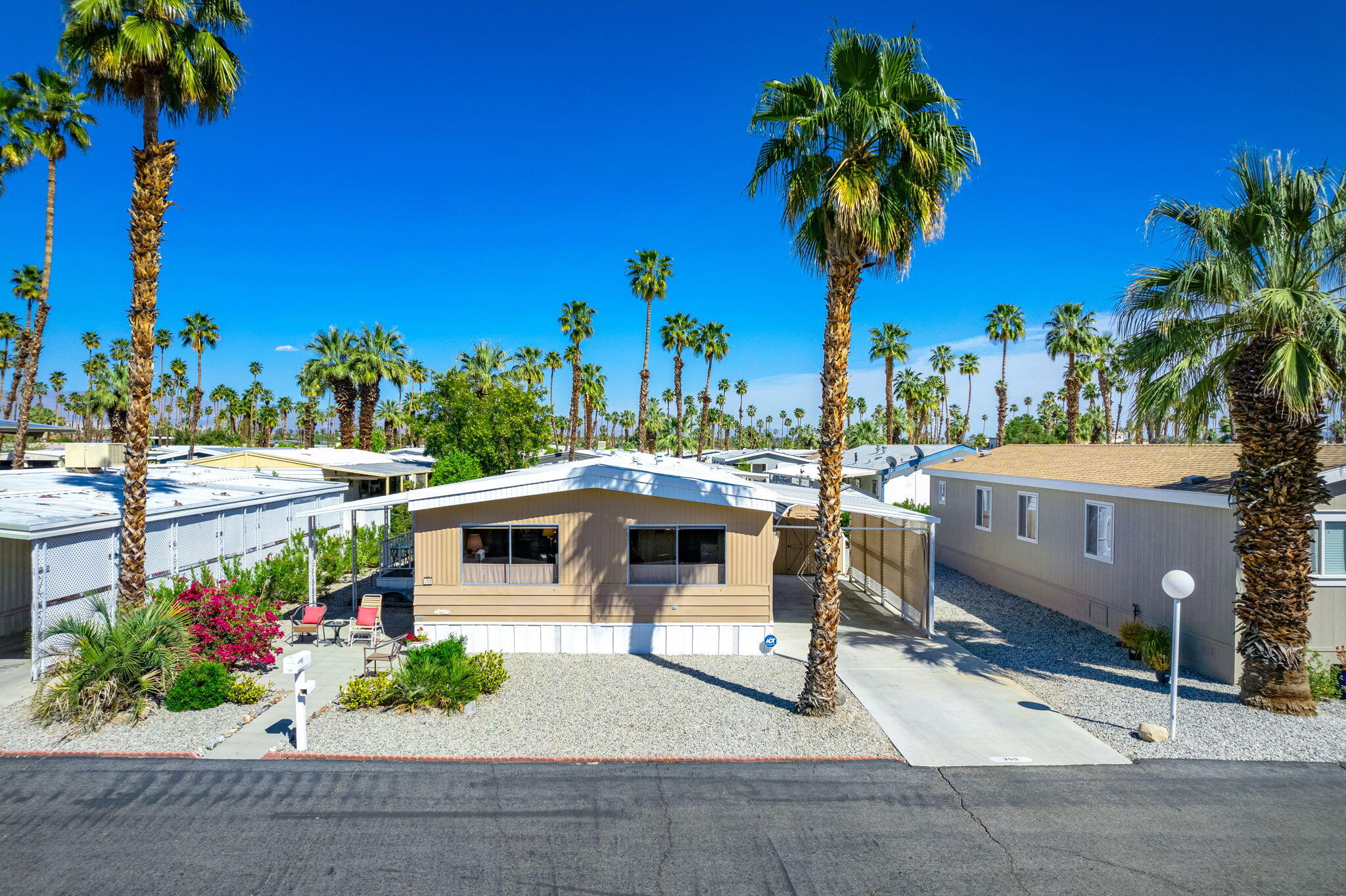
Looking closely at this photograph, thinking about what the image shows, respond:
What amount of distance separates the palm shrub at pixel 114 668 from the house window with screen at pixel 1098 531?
1581 centimetres

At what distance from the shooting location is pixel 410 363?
39.2 meters

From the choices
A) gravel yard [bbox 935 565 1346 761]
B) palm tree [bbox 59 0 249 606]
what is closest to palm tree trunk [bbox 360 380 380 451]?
palm tree [bbox 59 0 249 606]

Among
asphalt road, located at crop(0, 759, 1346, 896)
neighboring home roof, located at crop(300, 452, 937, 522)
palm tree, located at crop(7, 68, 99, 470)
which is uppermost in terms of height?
palm tree, located at crop(7, 68, 99, 470)

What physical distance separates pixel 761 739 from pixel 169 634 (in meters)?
8.30

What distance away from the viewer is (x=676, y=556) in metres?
12.5

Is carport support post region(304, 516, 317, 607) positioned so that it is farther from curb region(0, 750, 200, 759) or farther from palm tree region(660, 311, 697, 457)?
palm tree region(660, 311, 697, 457)

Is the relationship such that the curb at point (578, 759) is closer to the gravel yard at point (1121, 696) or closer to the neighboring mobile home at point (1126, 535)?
the gravel yard at point (1121, 696)

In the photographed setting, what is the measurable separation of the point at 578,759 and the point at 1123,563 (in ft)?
35.8

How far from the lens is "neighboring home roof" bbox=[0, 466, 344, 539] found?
35.8 ft

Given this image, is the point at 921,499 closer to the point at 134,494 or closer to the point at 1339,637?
the point at 1339,637

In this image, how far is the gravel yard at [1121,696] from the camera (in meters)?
8.50

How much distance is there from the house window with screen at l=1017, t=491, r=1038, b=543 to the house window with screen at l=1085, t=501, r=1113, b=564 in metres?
2.01

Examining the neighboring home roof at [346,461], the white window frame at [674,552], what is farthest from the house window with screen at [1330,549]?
the neighboring home roof at [346,461]

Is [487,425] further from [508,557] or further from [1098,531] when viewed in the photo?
[1098,531]
